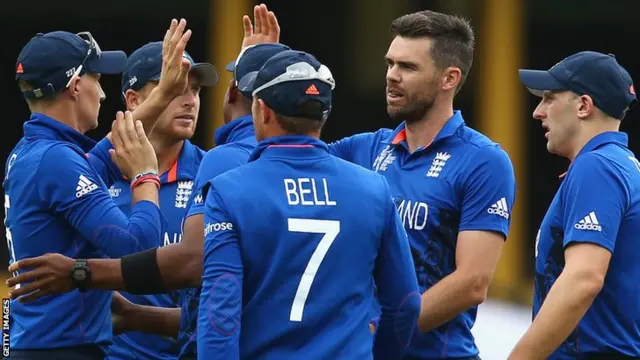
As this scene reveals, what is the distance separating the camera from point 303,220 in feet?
11.9

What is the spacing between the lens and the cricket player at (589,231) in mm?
4203

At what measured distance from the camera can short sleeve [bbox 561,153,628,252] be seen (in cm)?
424

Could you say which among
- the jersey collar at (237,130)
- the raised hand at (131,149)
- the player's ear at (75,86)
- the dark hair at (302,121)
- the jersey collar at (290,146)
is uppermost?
the dark hair at (302,121)

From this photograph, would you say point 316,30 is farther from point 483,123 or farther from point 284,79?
point 284,79

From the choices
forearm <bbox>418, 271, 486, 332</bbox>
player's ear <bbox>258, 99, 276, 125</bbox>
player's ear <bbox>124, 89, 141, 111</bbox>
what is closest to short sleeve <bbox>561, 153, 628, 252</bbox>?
forearm <bbox>418, 271, 486, 332</bbox>

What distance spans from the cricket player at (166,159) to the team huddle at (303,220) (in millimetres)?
12

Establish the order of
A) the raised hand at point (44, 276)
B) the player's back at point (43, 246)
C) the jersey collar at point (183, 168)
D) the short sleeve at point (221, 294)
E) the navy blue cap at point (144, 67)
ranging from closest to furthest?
the short sleeve at point (221, 294), the raised hand at point (44, 276), the player's back at point (43, 246), the jersey collar at point (183, 168), the navy blue cap at point (144, 67)

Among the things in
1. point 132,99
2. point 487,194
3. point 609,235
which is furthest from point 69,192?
point 609,235

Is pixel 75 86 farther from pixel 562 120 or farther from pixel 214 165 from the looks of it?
pixel 562 120

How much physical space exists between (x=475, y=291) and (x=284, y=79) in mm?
1152

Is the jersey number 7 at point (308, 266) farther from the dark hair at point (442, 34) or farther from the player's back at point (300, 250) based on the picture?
the dark hair at point (442, 34)

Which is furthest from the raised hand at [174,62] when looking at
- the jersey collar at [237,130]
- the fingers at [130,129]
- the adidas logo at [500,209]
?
the adidas logo at [500,209]

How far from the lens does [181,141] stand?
17.0 feet

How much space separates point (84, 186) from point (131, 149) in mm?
266
